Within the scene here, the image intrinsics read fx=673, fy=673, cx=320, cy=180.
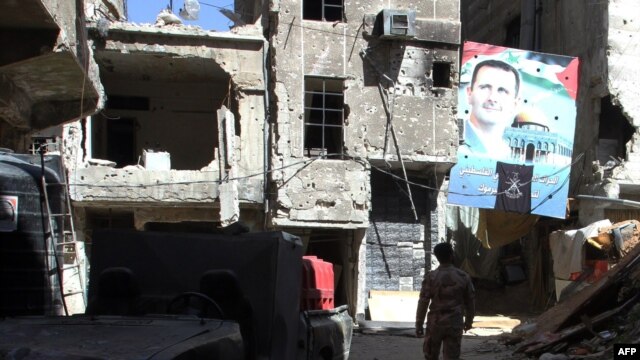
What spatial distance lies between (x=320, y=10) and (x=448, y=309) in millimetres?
12673

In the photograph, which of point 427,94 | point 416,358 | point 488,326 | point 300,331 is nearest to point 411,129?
point 427,94

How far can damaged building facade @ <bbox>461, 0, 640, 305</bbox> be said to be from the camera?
55.8 feet

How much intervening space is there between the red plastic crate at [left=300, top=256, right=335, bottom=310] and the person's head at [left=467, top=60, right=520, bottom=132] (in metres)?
10.9

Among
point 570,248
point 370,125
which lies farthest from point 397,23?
point 570,248

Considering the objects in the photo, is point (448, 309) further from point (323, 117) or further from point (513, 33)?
point (513, 33)

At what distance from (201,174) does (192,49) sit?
10.0 feet

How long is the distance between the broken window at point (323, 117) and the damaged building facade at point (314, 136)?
4 cm

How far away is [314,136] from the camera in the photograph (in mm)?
17906

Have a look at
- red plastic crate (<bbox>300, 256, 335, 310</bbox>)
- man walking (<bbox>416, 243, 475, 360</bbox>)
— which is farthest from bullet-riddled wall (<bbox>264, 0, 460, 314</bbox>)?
man walking (<bbox>416, 243, 475, 360</bbox>)

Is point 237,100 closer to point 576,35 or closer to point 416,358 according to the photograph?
point 416,358

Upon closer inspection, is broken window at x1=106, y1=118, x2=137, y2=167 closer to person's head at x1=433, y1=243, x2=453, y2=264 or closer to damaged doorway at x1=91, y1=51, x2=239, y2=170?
damaged doorway at x1=91, y1=51, x2=239, y2=170

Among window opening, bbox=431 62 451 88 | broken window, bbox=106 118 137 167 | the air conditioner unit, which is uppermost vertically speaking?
the air conditioner unit

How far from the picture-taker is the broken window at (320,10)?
17.5 m

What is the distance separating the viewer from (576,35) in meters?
18.8
